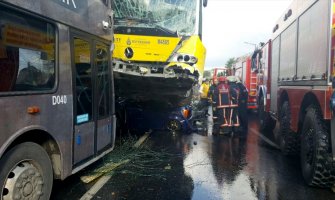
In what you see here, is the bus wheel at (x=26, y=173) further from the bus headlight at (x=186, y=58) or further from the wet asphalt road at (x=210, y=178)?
the bus headlight at (x=186, y=58)

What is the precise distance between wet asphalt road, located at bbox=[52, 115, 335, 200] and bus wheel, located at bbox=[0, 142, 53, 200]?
0.97 meters

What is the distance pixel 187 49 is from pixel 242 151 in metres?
2.73

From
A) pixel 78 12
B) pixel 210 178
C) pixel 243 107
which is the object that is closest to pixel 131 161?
pixel 210 178

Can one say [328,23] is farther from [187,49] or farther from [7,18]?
[7,18]

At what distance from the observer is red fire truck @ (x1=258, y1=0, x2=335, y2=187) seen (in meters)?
5.12

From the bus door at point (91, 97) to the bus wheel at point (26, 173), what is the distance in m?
0.76

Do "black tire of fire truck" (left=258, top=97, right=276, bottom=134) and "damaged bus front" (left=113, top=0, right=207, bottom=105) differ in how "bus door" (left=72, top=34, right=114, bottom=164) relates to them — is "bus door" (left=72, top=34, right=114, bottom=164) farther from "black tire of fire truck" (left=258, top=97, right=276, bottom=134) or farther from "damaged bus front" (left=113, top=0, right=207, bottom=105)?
"black tire of fire truck" (left=258, top=97, right=276, bottom=134)

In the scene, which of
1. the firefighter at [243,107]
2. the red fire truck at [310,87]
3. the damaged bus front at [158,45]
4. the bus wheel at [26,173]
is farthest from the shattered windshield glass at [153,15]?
the bus wheel at [26,173]

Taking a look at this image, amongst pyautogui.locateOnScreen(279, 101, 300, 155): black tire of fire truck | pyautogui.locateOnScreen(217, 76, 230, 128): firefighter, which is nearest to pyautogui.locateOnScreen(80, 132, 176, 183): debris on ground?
pyautogui.locateOnScreen(279, 101, 300, 155): black tire of fire truck

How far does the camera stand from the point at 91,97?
18.2 ft

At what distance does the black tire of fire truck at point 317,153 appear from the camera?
5.23m

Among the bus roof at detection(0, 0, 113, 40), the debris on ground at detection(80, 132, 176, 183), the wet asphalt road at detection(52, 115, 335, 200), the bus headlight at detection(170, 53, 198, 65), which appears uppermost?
the bus roof at detection(0, 0, 113, 40)

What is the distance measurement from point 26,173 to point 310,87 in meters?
4.36

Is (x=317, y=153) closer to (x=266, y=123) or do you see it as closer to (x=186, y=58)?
(x=186, y=58)
